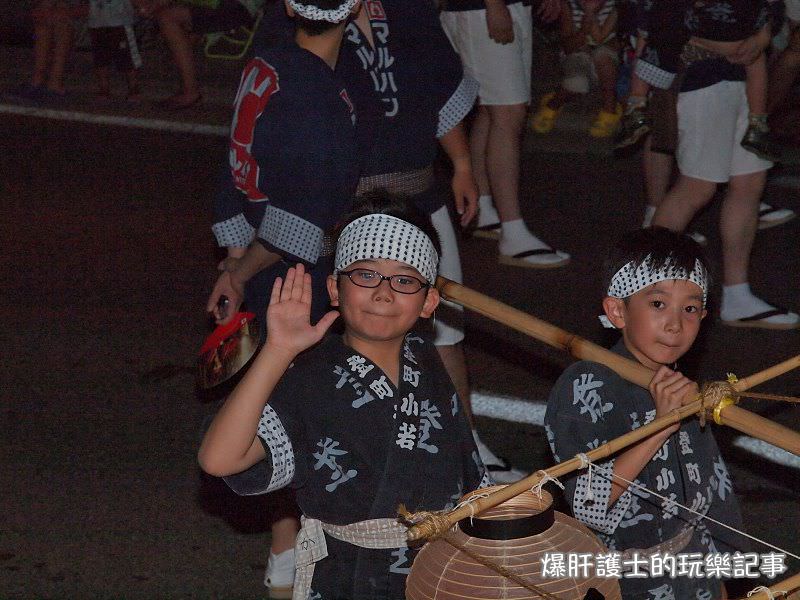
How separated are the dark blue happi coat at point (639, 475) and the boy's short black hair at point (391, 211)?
18.4 inches

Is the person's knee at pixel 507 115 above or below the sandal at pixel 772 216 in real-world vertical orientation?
above

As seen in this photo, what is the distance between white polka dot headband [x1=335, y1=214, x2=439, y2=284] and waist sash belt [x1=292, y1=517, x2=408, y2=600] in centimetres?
57

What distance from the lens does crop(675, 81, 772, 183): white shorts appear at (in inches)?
219

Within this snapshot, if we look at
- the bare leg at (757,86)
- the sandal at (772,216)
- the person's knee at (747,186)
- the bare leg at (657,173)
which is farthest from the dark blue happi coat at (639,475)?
the sandal at (772,216)

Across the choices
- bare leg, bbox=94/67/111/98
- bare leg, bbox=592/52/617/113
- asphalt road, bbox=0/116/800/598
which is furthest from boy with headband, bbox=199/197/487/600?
bare leg, bbox=94/67/111/98

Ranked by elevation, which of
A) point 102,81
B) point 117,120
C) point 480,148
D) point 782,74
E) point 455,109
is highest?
point 455,109

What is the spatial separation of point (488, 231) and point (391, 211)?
4610 millimetres

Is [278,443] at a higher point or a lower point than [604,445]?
lower

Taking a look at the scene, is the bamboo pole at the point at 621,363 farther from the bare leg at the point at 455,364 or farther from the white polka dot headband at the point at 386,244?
the bare leg at the point at 455,364

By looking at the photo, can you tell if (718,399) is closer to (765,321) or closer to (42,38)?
(765,321)

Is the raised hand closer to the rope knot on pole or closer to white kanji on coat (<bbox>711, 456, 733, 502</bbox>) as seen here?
the rope knot on pole

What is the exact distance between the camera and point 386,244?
2.91 metres

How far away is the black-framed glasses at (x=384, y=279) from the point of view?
2898 mm

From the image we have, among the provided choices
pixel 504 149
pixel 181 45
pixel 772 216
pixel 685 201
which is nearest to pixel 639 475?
pixel 685 201
